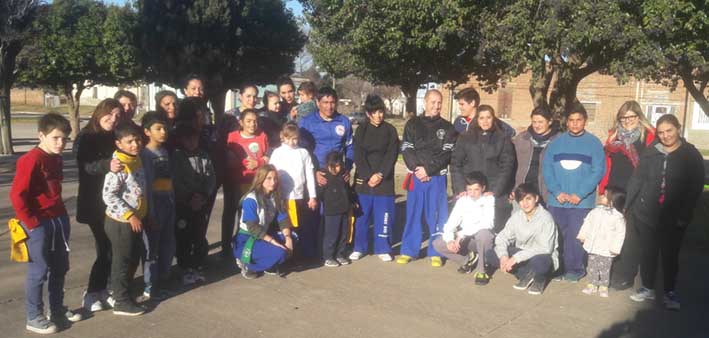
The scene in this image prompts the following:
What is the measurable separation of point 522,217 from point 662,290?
1546 mm

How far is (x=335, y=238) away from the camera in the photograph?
22.0ft

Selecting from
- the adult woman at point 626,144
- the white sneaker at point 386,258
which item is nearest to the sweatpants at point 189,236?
the white sneaker at point 386,258

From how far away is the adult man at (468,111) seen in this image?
269 inches

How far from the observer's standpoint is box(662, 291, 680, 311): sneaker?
18.3 ft

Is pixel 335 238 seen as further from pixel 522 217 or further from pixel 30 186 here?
pixel 30 186

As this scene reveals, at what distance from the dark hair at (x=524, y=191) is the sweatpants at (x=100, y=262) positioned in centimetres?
372

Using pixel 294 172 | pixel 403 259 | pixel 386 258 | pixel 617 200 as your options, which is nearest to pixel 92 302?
pixel 294 172

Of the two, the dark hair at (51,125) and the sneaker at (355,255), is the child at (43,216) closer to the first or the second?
the dark hair at (51,125)

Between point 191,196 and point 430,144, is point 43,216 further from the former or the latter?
point 430,144

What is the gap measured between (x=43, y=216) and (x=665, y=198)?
5.08 metres

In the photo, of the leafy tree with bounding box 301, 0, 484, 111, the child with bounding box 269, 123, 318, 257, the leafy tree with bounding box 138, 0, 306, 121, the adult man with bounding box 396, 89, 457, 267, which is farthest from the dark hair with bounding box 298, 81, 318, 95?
the leafy tree with bounding box 138, 0, 306, 121

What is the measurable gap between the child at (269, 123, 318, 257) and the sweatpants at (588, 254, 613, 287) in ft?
9.09

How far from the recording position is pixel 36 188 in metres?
4.48

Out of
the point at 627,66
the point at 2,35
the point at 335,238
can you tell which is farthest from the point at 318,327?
the point at 2,35
